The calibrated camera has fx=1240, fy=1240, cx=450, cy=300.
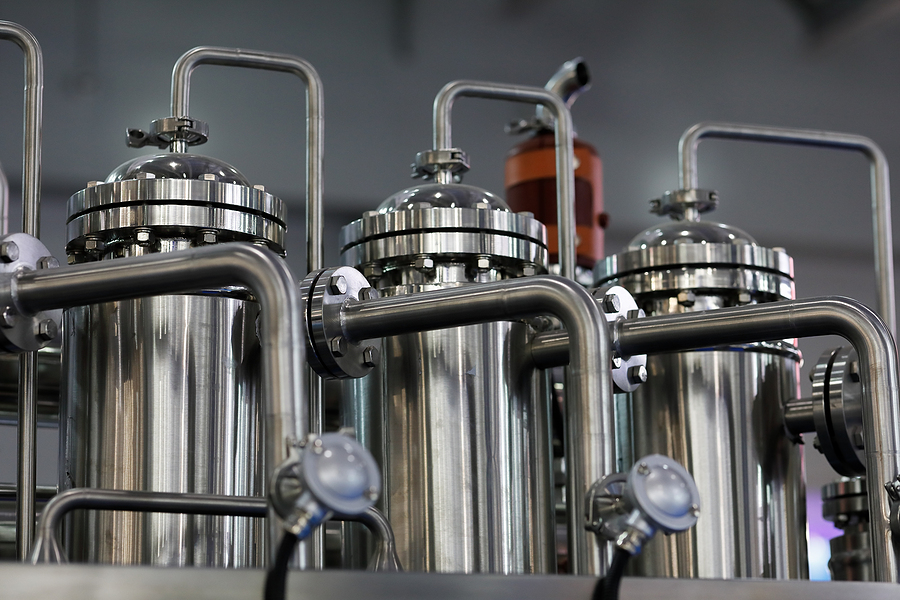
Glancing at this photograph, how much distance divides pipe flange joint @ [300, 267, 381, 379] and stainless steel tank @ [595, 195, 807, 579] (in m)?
0.31

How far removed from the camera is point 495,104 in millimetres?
1831

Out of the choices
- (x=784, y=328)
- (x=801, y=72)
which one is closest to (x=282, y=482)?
(x=784, y=328)

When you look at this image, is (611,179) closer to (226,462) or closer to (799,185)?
(799,185)

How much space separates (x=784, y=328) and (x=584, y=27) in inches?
46.5

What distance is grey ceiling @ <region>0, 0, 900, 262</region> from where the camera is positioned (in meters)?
1.50

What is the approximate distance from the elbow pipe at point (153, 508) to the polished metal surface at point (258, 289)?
0.10 m

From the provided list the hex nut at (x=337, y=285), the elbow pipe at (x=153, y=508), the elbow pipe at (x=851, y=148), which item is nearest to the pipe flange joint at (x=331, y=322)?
the hex nut at (x=337, y=285)

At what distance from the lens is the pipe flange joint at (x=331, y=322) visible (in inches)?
32.5

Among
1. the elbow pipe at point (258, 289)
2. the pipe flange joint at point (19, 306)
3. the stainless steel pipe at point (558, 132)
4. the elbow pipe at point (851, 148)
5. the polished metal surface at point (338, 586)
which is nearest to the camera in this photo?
the polished metal surface at point (338, 586)

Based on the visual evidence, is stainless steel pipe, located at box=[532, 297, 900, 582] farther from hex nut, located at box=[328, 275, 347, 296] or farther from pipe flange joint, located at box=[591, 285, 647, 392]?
hex nut, located at box=[328, 275, 347, 296]

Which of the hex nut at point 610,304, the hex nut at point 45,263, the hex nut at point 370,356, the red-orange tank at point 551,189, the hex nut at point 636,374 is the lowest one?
the hex nut at point 636,374

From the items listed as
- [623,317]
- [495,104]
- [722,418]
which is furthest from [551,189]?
[623,317]

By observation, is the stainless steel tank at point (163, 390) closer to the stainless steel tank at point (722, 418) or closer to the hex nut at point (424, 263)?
the hex nut at point (424, 263)

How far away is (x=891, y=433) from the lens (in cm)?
81
